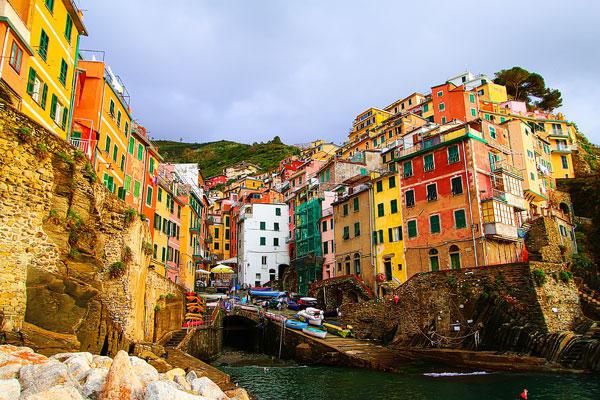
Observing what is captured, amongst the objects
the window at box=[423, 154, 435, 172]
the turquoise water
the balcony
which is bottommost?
the turquoise water

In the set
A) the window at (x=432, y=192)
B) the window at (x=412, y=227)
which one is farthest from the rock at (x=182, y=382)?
the window at (x=432, y=192)

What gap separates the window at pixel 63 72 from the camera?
26.7m

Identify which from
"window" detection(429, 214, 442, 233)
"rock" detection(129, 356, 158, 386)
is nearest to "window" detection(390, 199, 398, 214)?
"window" detection(429, 214, 442, 233)

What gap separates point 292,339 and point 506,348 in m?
17.4

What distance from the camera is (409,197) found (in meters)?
46.8

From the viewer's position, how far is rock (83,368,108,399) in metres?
10.2

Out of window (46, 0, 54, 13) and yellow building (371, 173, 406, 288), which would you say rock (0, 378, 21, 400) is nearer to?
window (46, 0, 54, 13)

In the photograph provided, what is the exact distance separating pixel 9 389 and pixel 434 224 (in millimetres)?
39714

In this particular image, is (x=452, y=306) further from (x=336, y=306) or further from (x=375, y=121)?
(x=375, y=121)

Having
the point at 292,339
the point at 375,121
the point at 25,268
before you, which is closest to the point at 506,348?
the point at 292,339

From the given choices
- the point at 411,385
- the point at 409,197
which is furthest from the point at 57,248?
the point at 409,197

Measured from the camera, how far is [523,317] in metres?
31.8

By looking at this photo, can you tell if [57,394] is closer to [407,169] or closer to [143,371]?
[143,371]

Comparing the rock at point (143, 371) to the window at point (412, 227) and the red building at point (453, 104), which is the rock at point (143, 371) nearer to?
the window at point (412, 227)
